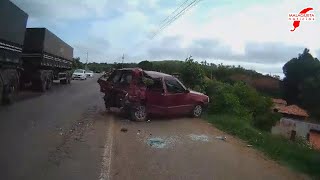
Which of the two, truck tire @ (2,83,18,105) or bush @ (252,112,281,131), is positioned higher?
truck tire @ (2,83,18,105)

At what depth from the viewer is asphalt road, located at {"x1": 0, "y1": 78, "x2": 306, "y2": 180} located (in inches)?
276

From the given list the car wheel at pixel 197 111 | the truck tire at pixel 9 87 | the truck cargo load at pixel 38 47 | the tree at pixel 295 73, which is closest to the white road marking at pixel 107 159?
the car wheel at pixel 197 111

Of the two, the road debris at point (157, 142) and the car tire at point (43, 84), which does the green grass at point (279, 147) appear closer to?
the road debris at point (157, 142)

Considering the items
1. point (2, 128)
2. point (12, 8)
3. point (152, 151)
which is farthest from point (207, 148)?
point (12, 8)

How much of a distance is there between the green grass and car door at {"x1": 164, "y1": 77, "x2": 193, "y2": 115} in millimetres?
1148

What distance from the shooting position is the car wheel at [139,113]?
1380cm

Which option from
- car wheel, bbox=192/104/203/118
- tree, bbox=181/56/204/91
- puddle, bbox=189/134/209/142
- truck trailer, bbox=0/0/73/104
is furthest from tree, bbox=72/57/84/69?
puddle, bbox=189/134/209/142

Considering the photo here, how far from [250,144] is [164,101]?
4.27 metres

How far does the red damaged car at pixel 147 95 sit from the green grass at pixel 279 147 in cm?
128

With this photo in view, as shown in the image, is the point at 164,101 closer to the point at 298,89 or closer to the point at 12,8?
the point at 12,8

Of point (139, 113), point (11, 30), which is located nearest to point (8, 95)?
point (11, 30)

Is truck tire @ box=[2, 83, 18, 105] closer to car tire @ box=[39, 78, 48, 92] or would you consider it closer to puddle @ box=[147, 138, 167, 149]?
car tire @ box=[39, 78, 48, 92]

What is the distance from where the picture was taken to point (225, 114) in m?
17.4

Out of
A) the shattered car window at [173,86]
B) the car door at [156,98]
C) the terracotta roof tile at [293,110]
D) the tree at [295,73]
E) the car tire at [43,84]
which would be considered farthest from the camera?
the tree at [295,73]
